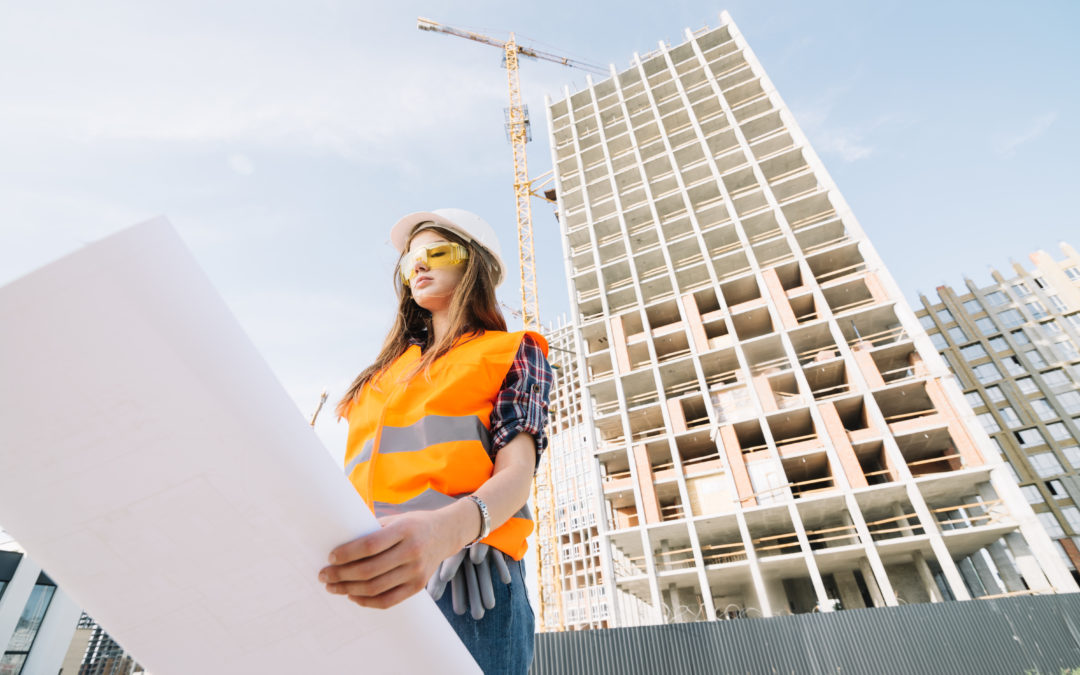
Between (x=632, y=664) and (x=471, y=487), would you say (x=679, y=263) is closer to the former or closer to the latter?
(x=632, y=664)

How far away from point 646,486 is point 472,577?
18436 mm

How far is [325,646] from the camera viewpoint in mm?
693

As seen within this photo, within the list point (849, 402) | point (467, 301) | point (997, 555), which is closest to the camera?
point (467, 301)

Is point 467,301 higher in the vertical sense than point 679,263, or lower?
lower

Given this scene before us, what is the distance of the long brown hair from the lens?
1422 millimetres

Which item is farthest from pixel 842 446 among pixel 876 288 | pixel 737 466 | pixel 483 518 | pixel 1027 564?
pixel 483 518

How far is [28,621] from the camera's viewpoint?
12414 millimetres

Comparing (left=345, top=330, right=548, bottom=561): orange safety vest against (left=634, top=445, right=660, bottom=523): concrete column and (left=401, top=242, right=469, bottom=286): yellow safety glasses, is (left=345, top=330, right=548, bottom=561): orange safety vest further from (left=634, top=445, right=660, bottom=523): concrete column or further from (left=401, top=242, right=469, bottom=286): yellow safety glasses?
(left=634, top=445, right=660, bottom=523): concrete column

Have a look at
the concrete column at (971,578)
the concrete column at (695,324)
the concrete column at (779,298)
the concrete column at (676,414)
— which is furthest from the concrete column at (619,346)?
the concrete column at (971,578)

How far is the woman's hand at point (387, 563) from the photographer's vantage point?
0.63 m

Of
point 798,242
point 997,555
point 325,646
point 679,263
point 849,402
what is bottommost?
point 325,646

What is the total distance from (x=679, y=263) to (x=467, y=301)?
77.3ft

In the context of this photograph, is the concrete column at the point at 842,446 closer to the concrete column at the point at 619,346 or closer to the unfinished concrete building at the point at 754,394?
the unfinished concrete building at the point at 754,394

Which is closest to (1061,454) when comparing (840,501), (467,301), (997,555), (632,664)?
(997,555)
